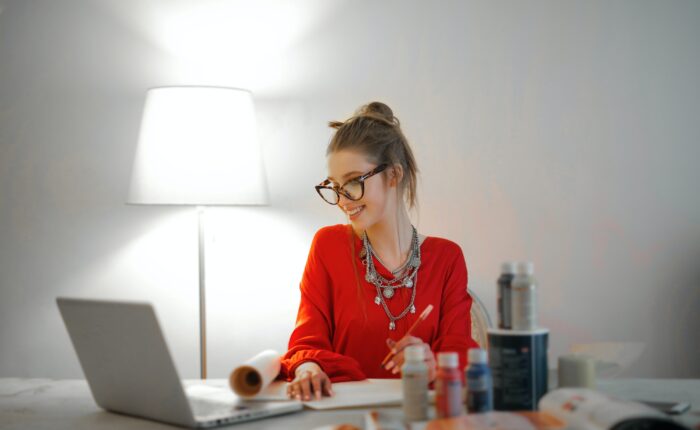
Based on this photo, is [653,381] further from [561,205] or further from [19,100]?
[19,100]

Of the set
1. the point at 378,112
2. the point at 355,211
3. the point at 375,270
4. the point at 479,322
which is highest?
the point at 378,112

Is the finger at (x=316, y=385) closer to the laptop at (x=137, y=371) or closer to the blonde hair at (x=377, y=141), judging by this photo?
the laptop at (x=137, y=371)

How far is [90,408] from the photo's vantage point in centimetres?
149

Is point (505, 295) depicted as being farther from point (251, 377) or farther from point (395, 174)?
point (395, 174)

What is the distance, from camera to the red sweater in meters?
1.98

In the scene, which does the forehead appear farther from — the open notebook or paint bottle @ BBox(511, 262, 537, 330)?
paint bottle @ BBox(511, 262, 537, 330)

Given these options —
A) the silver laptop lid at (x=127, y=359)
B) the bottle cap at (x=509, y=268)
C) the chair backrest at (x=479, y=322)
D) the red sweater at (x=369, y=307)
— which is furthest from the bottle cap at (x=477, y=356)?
the chair backrest at (x=479, y=322)

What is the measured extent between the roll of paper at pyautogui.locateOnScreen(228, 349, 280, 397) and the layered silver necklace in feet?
1.73

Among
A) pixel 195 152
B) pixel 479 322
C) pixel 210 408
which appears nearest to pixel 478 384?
pixel 210 408

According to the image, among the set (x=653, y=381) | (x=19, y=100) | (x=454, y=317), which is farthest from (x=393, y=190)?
(x=19, y=100)

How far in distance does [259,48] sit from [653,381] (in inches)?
70.4

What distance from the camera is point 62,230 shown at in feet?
9.68

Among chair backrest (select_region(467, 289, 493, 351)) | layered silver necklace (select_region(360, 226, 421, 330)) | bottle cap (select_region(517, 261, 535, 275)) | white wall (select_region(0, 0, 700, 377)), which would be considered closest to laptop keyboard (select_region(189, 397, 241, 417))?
bottle cap (select_region(517, 261, 535, 275))

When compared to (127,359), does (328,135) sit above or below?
above
